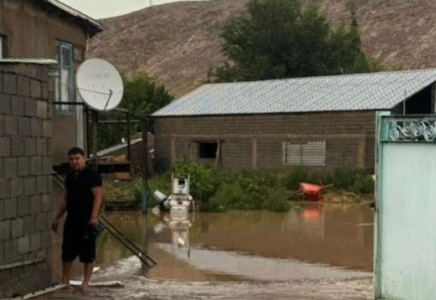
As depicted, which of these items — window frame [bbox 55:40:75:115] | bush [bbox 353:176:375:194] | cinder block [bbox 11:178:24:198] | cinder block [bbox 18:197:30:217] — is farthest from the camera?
bush [bbox 353:176:375:194]

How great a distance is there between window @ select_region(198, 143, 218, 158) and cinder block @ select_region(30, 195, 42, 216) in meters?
28.7

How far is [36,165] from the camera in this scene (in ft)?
28.8

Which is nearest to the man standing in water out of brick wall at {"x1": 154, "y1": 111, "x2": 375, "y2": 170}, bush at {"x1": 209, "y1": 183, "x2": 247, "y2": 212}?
bush at {"x1": 209, "y1": 183, "x2": 247, "y2": 212}

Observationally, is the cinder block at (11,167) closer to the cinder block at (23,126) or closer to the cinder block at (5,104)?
the cinder block at (23,126)

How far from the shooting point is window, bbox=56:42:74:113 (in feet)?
44.1

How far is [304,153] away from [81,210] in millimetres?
26065

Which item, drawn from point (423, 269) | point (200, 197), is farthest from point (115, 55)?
point (423, 269)

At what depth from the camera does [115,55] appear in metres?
112

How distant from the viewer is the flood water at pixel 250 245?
1351 cm

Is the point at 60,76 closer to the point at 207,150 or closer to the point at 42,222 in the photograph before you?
the point at 42,222

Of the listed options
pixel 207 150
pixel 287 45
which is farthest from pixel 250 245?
pixel 287 45

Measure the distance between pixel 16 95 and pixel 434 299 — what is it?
4.90 metres

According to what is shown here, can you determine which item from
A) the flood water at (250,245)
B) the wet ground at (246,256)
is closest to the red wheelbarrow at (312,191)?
the flood water at (250,245)

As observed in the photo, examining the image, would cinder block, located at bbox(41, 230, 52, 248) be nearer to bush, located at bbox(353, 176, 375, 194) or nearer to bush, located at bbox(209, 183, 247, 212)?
bush, located at bbox(209, 183, 247, 212)
